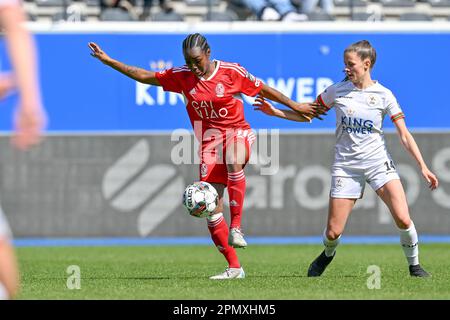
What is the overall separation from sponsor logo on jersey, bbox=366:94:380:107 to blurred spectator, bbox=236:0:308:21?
28.7 feet

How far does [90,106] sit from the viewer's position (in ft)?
58.4

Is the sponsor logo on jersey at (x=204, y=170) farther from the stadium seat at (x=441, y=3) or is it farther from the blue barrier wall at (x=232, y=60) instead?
the stadium seat at (x=441, y=3)

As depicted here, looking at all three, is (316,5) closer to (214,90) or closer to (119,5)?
(119,5)

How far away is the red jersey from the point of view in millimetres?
10523

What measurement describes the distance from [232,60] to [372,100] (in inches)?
314

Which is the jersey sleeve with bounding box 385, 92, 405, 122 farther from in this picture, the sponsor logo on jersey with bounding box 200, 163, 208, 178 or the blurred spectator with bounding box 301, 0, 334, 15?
the blurred spectator with bounding box 301, 0, 334, 15

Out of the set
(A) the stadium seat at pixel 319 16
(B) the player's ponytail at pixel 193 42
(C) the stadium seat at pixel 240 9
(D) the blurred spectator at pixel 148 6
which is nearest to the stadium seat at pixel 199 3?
(C) the stadium seat at pixel 240 9

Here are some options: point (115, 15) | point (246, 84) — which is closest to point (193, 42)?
point (246, 84)

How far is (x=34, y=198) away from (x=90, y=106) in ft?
5.69

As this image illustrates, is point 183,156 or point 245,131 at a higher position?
point 245,131

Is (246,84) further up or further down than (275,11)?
further up

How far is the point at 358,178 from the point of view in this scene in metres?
10.2
